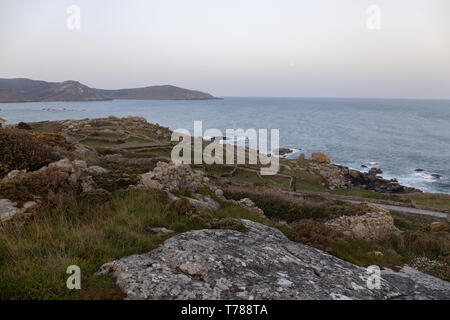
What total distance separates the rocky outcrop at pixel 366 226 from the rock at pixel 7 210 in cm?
1535

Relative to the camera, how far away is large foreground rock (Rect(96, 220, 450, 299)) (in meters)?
5.11

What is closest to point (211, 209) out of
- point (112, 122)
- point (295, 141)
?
point (112, 122)

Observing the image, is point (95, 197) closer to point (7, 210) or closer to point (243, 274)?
point (7, 210)

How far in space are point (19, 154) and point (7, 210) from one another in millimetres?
6544

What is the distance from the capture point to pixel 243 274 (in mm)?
5895

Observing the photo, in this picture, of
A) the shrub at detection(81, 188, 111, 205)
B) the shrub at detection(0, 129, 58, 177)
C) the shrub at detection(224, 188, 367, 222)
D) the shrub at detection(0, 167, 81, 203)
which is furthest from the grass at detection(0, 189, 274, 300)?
the shrub at detection(224, 188, 367, 222)

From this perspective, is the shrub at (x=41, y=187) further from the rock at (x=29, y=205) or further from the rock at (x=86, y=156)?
the rock at (x=86, y=156)

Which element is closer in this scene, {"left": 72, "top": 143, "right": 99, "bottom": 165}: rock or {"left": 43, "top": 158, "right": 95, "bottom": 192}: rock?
{"left": 43, "top": 158, "right": 95, "bottom": 192}: rock

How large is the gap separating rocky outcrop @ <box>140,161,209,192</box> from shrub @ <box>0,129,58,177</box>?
5.27 metres

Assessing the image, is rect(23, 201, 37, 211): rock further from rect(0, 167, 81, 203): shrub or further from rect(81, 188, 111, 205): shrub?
rect(81, 188, 111, 205): shrub
